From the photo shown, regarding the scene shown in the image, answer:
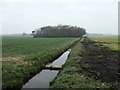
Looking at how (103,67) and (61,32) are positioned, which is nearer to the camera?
(103,67)

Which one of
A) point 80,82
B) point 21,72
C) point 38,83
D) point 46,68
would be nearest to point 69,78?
point 80,82

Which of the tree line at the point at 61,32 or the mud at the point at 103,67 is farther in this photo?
the tree line at the point at 61,32

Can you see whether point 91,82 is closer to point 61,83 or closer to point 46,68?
point 61,83

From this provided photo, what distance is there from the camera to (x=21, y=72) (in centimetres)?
1706

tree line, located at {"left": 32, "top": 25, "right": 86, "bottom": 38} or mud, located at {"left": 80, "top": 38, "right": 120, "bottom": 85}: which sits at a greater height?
tree line, located at {"left": 32, "top": 25, "right": 86, "bottom": 38}

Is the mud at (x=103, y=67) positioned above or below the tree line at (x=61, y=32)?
below

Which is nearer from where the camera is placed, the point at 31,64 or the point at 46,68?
the point at 31,64

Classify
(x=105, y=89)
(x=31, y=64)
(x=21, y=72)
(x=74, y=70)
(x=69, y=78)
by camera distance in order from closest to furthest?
(x=105, y=89), (x=69, y=78), (x=21, y=72), (x=74, y=70), (x=31, y=64)

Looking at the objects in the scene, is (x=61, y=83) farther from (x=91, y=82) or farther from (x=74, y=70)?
(x=74, y=70)

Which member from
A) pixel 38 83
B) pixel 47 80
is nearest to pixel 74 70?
pixel 47 80

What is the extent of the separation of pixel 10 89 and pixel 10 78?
52.7 inches

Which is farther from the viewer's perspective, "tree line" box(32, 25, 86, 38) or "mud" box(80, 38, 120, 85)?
"tree line" box(32, 25, 86, 38)

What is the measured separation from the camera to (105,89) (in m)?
13.4

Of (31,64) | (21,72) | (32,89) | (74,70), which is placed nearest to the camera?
(32,89)
